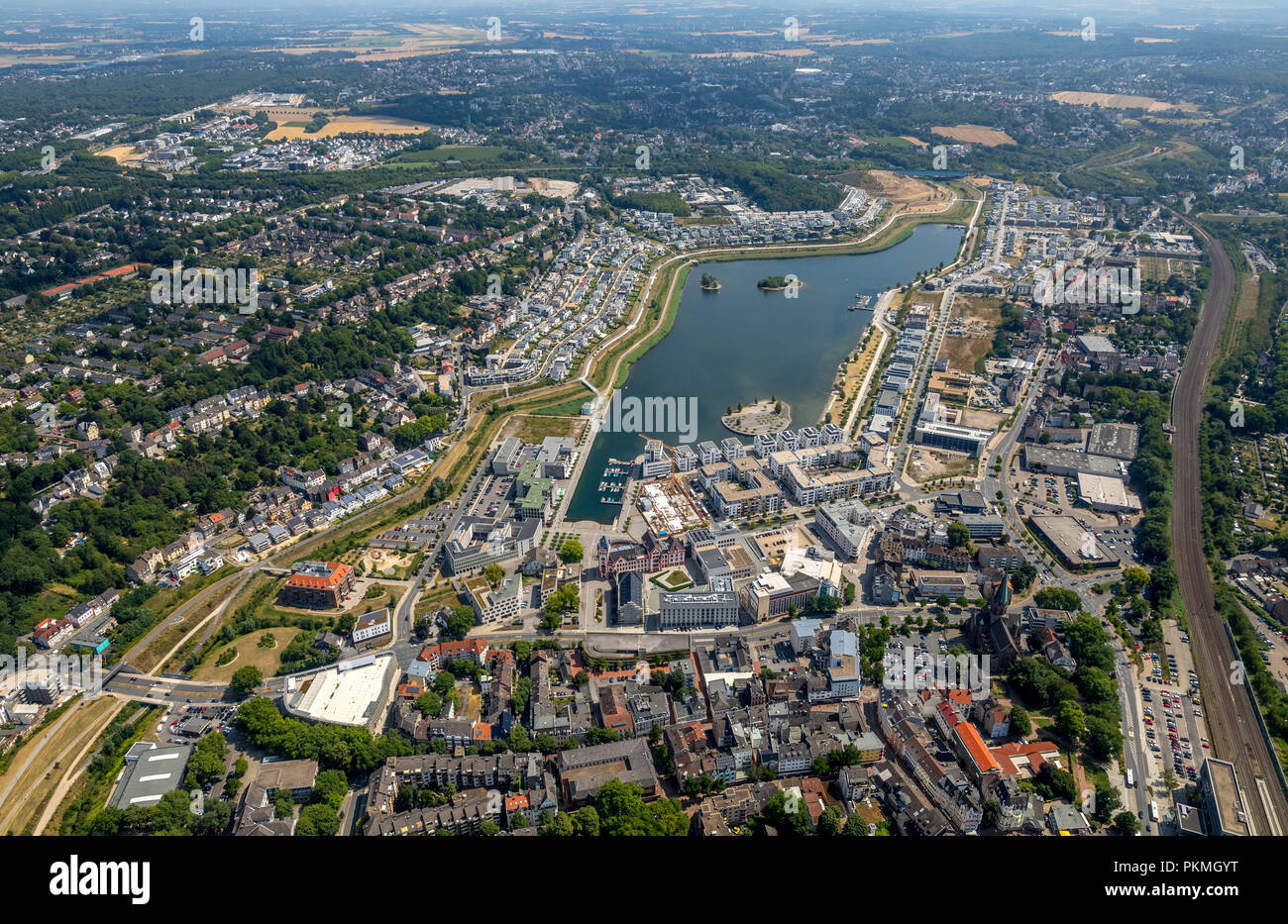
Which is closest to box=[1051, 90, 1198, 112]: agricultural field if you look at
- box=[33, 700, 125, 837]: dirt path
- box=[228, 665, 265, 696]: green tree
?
box=[228, 665, 265, 696]: green tree

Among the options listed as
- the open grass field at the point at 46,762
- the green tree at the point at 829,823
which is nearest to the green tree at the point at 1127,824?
the green tree at the point at 829,823

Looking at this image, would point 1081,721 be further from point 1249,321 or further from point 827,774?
point 1249,321

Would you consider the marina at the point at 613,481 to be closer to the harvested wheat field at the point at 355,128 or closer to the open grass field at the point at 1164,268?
the open grass field at the point at 1164,268

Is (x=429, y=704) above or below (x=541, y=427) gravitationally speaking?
below

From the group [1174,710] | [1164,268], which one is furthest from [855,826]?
[1164,268]

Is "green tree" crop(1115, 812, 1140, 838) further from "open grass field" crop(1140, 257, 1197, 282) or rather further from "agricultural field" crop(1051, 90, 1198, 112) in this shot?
"agricultural field" crop(1051, 90, 1198, 112)

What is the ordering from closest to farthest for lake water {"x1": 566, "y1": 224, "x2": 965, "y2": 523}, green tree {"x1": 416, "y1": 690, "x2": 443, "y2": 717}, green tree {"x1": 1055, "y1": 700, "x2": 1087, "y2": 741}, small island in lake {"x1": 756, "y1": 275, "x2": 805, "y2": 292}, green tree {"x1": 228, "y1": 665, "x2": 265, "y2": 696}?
green tree {"x1": 1055, "y1": 700, "x2": 1087, "y2": 741}, green tree {"x1": 416, "y1": 690, "x2": 443, "y2": 717}, green tree {"x1": 228, "y1": 665, "x2": 265, "y2": 696}, lake water {"x1": 566, "y1": 224, "x2": 965, "y2": 523}, small island in lake {"x1": 756, "y1": 275, "x2": 805, "y2": 292}

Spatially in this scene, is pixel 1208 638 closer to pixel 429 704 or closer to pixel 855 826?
pixel 855 826
